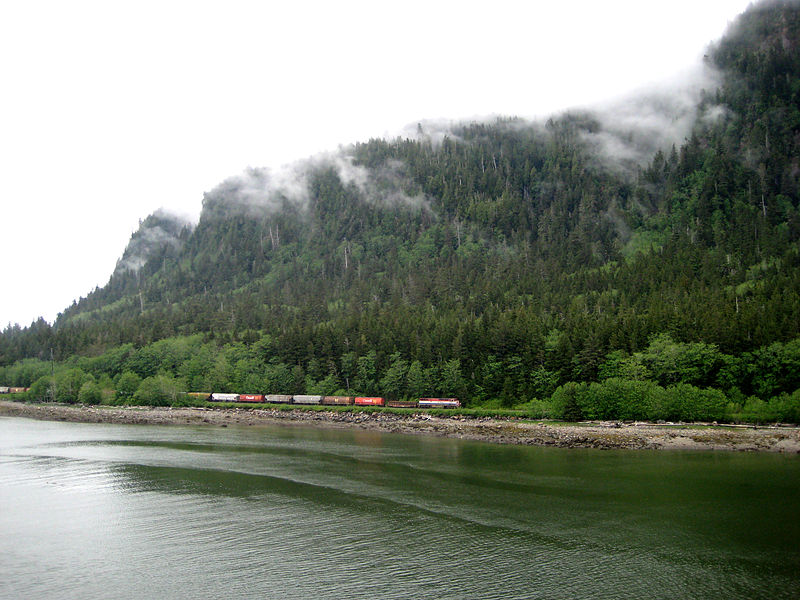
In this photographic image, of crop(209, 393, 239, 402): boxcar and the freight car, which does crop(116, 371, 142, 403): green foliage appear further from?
crop(209, 393, 239, 402): boxcar

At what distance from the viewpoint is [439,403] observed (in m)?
113

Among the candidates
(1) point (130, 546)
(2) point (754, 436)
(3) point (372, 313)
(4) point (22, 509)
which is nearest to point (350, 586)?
(1) point (130, 546)

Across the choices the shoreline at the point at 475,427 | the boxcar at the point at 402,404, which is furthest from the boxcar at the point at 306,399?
the boxcar at the point at 402,404

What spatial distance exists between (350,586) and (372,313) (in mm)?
128172

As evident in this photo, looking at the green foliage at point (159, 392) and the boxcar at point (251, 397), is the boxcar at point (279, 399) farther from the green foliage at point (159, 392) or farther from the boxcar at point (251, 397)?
the green foliage at point (159, 392)

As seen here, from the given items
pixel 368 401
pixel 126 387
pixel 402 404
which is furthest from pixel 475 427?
pixel 126 387

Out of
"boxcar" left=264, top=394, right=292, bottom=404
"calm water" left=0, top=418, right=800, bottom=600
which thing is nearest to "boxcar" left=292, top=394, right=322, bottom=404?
"boxcar" left=264, top=394, right=292, bottom=404

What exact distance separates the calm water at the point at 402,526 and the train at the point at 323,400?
47.1 metres

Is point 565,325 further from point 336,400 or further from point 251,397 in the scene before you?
point 251,397

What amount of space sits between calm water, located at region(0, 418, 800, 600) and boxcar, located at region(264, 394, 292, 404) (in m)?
63.6

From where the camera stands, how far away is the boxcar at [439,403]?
11231 centimetres

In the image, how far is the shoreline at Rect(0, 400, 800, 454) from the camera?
70.8 meters

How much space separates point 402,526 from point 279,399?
9630cm

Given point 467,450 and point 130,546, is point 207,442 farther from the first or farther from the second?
point 130,546
